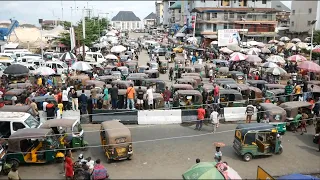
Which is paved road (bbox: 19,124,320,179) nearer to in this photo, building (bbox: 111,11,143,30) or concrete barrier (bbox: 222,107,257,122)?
concrete barrier (bbox: 222,107,257,122)

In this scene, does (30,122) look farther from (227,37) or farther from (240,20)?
(240,20)

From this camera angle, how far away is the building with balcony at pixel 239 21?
67.8 metres

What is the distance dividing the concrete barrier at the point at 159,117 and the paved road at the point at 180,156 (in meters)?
0.74

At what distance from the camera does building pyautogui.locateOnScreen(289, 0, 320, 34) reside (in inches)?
2574

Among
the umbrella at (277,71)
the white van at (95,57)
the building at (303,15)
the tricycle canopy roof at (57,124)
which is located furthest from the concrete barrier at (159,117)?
the building at (303,15)

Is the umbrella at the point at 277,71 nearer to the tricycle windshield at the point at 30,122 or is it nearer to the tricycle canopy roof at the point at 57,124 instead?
the tricycle canopy roof at the point at 57,124

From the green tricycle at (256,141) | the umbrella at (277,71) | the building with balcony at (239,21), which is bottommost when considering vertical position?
the green tricycle at (256,141)

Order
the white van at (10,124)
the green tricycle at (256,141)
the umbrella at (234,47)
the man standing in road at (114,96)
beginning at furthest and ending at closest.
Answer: the umbrella at (234,47)
the man standing in road at (114,96)
the white van at (10,124)
the green tricycle at (256,141)

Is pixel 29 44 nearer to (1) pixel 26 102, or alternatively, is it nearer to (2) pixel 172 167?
(1) pixel 26 102

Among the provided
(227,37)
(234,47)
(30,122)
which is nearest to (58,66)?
(30,122)

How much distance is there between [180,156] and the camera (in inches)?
587

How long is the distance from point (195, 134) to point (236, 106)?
16.2ft

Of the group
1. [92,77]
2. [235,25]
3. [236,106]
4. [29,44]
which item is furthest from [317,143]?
[235,25]

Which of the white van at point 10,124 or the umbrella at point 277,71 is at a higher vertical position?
the umbrella at point 277,71
